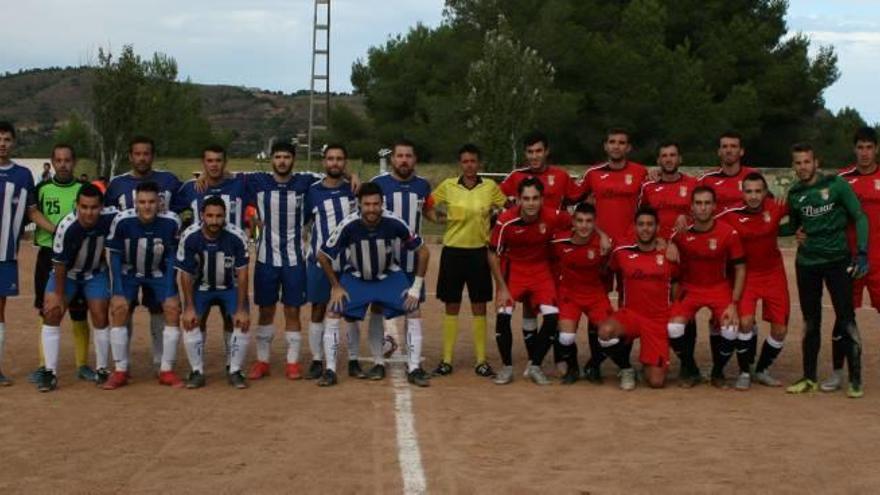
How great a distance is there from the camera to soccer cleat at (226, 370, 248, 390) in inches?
351

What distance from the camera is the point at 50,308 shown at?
8.88 meters

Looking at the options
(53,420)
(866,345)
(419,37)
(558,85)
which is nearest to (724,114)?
(558,85)

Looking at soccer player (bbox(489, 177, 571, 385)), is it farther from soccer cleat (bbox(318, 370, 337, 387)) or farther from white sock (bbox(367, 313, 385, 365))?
soccer cleat (bbox(318, 370, 337, 387))

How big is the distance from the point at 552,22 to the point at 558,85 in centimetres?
259

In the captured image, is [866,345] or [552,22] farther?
[552,22]

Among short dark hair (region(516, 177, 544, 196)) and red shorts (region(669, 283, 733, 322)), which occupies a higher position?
short dark hair (region(516, 177, 544, 196))

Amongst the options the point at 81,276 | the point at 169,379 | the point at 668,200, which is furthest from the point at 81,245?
the point at 668,200

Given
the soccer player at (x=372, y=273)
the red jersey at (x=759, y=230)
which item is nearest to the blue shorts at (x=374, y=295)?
the soccer player at (x=372, y=273)

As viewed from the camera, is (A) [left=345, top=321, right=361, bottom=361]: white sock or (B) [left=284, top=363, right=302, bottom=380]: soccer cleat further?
(A) [left=345, top=321, right=361, bottom=361]: white sock

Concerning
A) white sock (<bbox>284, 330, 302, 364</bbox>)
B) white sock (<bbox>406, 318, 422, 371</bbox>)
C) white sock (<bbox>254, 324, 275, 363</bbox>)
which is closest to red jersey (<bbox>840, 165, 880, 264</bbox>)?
white sock (<bbox>406, 318, 422, 371</bbox>)

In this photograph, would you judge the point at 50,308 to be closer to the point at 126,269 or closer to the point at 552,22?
the point at 126,269

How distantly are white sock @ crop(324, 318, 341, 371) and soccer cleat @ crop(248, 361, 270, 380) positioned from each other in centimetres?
65

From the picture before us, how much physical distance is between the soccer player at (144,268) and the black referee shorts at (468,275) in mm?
2335

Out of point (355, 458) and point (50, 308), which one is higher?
point (50, 308)
